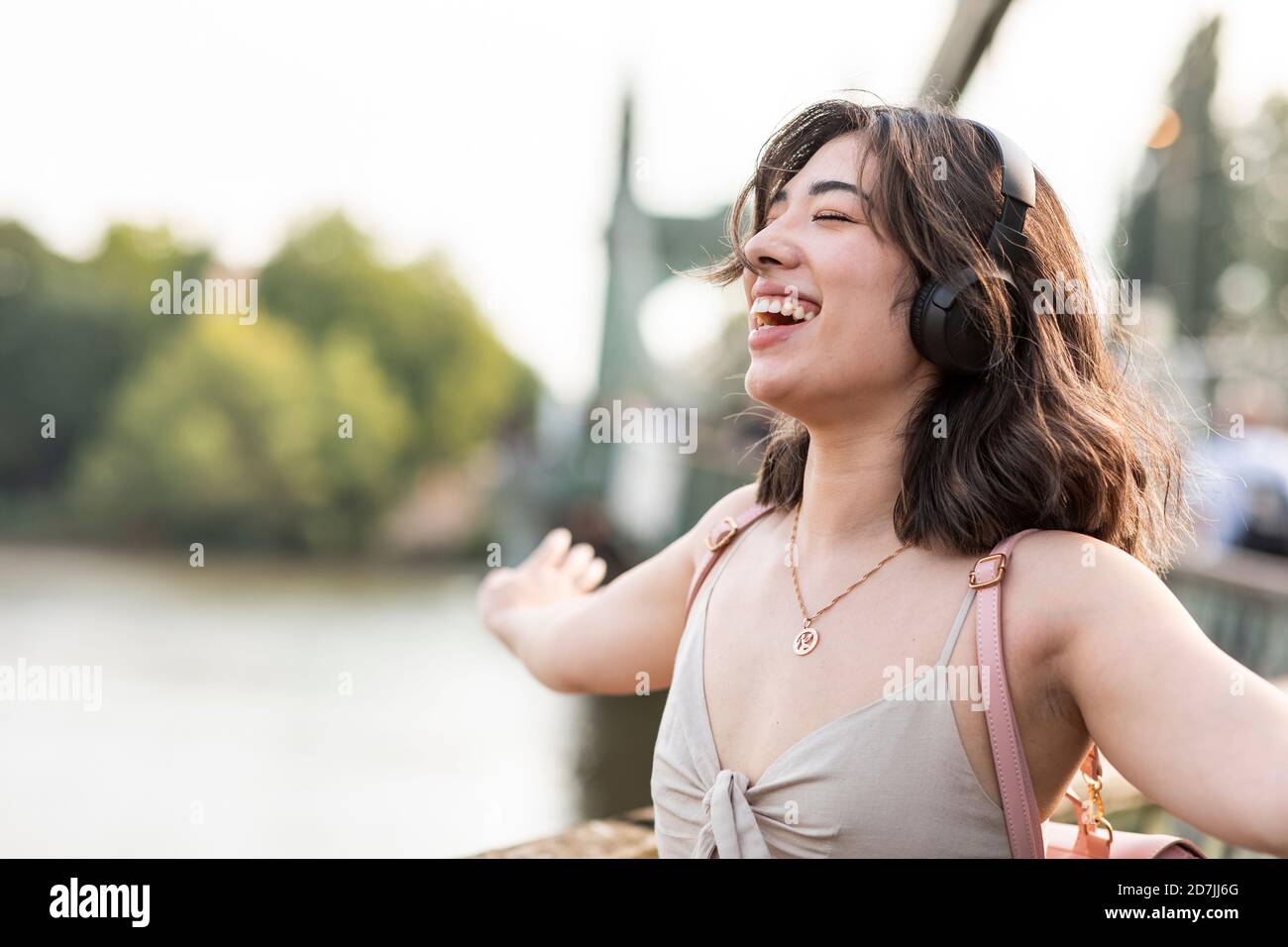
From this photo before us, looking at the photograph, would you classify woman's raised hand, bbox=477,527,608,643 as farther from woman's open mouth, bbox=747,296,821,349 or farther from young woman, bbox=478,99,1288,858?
woman's open mouth, bbox=747,296,821,349

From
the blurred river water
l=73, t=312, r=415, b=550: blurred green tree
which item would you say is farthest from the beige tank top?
l=73, t=312, r=415, b=550: blurred green tree

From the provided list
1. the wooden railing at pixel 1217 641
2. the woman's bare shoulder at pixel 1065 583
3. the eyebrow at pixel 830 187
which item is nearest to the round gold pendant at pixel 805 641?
the woman's bare shoulder at pixel 1065 583

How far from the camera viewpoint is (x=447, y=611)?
19.8 meters

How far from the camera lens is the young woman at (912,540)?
3.91 feet

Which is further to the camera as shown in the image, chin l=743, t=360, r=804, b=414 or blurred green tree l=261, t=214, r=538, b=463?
blurred green tree l=261, t=214, r=538, b=463

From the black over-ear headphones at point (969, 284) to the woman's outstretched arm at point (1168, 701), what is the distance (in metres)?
0.25

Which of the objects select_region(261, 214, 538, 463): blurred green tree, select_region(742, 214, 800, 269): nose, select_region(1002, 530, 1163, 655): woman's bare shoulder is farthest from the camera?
select_region(261, 214, 538, 463): blurred green tree

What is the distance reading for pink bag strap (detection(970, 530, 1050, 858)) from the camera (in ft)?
3.88

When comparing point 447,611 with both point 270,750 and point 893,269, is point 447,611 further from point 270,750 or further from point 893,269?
point 893,269

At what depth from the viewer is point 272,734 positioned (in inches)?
414

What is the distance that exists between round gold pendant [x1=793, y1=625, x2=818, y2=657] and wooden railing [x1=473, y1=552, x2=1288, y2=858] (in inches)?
30.0

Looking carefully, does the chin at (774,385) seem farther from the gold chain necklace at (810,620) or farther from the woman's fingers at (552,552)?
the woman's fingers at (552,552)
